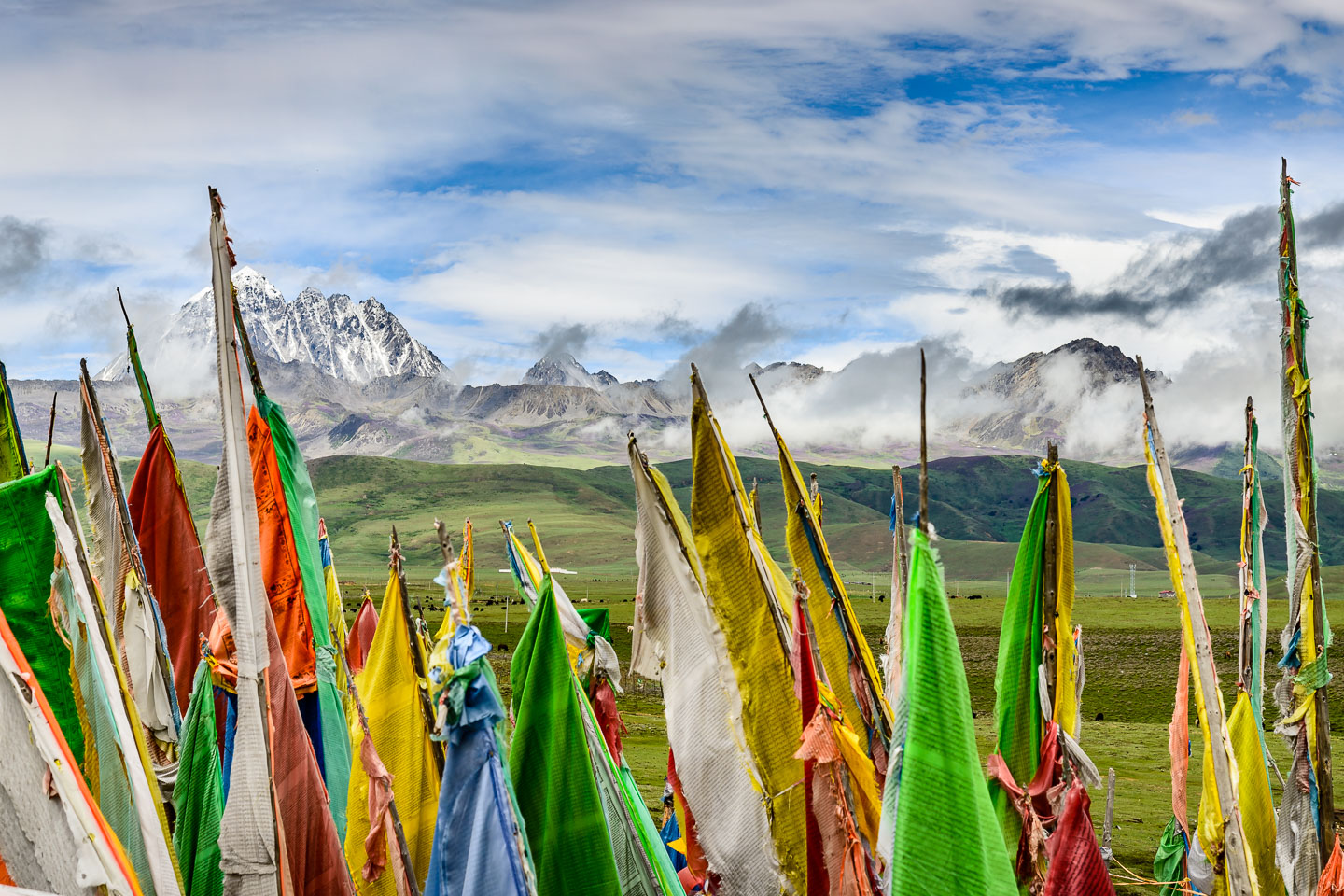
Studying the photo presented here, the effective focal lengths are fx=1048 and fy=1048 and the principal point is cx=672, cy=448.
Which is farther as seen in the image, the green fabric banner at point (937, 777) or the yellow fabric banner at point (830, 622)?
the yellow fabric banner at point (830, 622)

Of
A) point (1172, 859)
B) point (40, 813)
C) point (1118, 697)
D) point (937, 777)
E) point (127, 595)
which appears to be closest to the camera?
point (40, 813)

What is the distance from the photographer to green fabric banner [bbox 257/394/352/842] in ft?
18.8

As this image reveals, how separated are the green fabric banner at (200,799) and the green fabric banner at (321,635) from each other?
1.00 metres

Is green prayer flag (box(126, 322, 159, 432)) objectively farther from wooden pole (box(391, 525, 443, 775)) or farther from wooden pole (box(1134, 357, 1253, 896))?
wooden pole (box(1134, 357, 1253, 896))

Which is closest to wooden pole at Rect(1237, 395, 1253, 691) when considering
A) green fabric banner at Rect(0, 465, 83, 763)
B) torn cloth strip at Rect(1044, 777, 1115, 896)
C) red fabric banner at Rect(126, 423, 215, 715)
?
torn cloth strip at Rect(1044, 777, 1115, 896)

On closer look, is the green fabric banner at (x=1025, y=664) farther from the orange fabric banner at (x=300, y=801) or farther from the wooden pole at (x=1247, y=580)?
the orange fabric banner at (x=300, y=801)

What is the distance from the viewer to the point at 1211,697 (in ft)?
15.1

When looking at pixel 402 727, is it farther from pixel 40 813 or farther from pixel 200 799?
pixel 40 813

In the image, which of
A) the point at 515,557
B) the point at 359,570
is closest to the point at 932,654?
the point at 515,557

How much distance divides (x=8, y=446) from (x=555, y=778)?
3.10 metres

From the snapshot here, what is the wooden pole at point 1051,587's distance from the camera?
605 centimetres

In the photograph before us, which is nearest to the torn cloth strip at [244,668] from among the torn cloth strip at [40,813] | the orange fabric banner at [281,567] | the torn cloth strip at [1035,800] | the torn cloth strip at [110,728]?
the torn cloth strip at [110,728]

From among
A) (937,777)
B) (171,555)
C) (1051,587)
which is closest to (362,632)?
(171,555)

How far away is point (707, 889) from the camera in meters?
5.05
